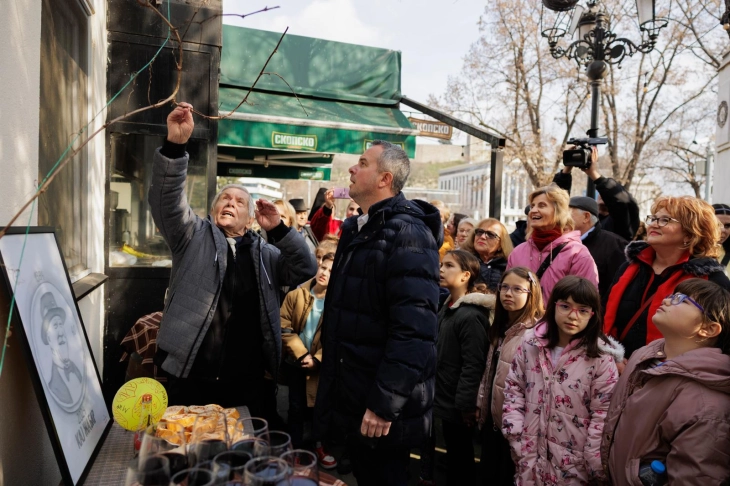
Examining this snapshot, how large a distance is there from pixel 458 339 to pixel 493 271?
3.82ft

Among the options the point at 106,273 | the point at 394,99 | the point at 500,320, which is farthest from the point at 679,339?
the point at 394,99

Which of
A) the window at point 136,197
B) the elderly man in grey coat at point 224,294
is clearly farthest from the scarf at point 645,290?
the window at point 136,197

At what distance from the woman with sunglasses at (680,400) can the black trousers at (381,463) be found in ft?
3.19

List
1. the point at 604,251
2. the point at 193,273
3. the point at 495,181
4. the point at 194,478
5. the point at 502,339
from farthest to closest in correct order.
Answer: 1. the point at 495,181
2. the point at 604,251
3. the point at 502,339
4. the point at 193,273
5. the point at 194,478

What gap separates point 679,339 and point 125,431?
2.37 meters

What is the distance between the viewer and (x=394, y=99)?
7.74 m

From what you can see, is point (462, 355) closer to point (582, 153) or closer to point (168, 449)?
point (582, 153)

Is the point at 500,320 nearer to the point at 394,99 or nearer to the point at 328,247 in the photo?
the point at 328,247

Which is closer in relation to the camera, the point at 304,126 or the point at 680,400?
the point at 680,400

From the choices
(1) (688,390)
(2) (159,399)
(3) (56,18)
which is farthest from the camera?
(3) (56,18)

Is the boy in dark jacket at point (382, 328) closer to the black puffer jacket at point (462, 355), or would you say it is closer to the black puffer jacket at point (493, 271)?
the black puffer jacket at point (462, 355)

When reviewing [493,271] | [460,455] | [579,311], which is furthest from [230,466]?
[493,271]

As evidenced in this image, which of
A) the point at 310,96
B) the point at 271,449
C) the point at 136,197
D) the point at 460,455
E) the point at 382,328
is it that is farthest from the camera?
the point at 310,96

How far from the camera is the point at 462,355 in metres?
4.00
